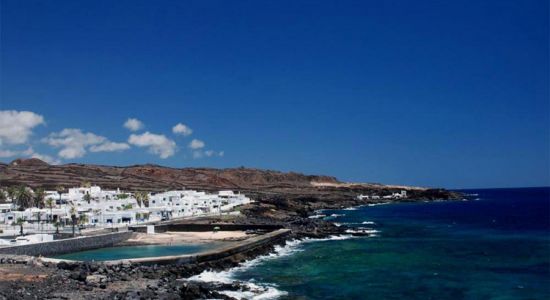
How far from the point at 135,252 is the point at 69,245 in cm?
534

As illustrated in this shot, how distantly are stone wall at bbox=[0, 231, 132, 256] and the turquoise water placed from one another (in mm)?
609

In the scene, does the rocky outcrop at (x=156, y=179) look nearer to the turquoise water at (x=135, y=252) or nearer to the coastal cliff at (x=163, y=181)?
the coastal cliff at (x=163, y=181)

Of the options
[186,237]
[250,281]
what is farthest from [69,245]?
[250,281]

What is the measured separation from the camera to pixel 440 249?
173ft

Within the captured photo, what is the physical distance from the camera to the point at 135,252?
4494 centimetres

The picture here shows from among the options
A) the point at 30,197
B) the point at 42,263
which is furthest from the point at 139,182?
the point at 42,263

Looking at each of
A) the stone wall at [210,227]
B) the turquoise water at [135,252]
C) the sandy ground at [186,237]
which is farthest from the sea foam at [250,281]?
the stone wall at [210,227]

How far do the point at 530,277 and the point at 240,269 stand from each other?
20660 mm

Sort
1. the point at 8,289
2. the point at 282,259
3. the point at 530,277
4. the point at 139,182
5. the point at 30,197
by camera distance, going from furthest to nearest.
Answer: the point at 139,182, the point at 30,197, the point at 282,259, the point at 530,277, the point at 8,289

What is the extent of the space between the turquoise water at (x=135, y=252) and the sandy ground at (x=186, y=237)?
306cm

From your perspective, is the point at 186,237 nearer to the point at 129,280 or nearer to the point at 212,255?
the point at 212,255

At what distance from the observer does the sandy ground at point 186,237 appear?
52812 mm

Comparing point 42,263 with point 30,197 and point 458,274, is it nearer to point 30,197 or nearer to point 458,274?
point 458,274

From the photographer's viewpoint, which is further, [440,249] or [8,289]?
[440,249]
